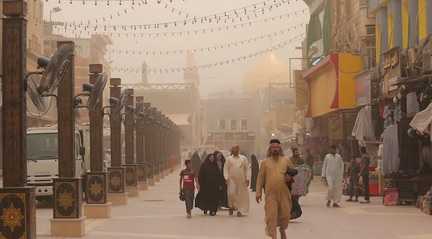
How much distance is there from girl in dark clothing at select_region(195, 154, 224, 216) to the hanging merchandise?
9.22 m

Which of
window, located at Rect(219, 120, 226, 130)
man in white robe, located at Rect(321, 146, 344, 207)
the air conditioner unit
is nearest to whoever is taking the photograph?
the air conditioner unit

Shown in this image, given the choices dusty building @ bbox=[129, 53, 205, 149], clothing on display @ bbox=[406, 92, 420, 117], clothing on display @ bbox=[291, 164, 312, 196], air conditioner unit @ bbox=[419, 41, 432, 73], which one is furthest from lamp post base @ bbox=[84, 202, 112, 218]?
dusty building @ bbox=[129, 53, 205, 149]

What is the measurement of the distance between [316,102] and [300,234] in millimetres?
26704

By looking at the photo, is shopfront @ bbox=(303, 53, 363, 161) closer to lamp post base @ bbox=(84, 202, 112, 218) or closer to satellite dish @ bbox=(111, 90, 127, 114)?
satellite dish @ bbox=(111, 90, 127, 114)

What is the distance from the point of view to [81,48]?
94.9m

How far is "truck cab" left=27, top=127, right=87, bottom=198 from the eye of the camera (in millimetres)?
24703

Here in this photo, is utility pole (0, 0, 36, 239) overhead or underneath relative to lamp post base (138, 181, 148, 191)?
overhead

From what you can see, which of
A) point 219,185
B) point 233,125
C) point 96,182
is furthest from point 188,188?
point 233,125

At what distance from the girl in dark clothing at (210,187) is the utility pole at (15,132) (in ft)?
29.5

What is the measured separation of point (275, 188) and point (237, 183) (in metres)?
7.38

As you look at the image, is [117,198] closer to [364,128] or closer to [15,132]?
[364,128]

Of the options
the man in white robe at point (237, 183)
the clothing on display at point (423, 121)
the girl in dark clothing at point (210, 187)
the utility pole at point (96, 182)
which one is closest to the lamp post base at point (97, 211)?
the utility pole at point (96, 182)

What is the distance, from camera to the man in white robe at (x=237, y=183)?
66.8 feet

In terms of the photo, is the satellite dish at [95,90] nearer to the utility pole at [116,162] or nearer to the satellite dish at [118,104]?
the utility pole at [116,162]
